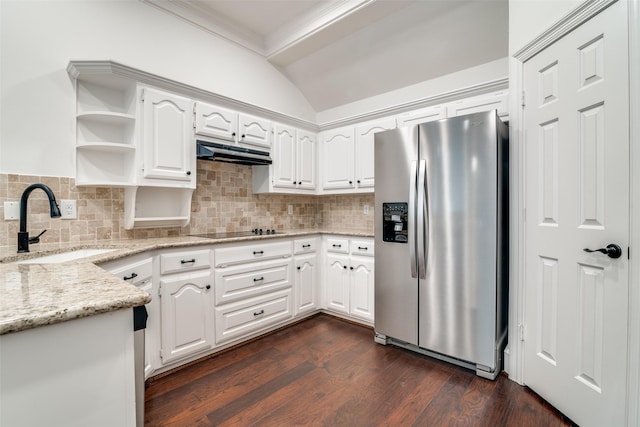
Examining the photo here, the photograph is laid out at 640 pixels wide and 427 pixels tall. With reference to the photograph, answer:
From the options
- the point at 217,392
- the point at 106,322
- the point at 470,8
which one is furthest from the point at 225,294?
the point at 470,8

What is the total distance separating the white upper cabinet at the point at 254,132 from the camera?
2.88 metres

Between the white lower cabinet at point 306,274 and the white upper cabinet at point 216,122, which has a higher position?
the white upper cabinet at point 216,122

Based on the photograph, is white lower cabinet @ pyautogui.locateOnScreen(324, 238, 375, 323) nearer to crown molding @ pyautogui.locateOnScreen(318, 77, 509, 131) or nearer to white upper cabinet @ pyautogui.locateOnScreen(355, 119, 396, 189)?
white upper cabinet @ pyautogui.locateOnScreen(355, 119, 396, 189)

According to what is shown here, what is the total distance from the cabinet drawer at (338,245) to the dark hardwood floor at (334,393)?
0.97m

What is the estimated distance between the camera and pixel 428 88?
3.15 meters

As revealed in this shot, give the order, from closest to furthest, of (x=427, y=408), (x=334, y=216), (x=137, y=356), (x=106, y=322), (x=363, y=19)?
(x=106, y=322) < (x=137, y=356) < (x=427, y=408) < (x=363, y=19) < (x=334, y=216)

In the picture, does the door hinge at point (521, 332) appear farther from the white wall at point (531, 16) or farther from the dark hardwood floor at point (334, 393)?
the white wall at point (531, 16)

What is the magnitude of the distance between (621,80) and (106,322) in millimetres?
2281

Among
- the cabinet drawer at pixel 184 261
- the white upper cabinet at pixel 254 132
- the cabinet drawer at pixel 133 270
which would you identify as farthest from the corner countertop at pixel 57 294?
the white upper cabinet at pixel 254 132

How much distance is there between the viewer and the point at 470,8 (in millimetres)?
2471

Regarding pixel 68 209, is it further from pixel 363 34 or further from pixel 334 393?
pixel 363 34

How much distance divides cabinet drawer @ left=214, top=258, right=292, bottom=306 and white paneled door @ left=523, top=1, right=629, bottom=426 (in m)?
1.99

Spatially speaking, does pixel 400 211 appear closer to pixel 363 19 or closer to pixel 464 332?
pixel 464 332

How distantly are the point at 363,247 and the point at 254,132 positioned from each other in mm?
1598
